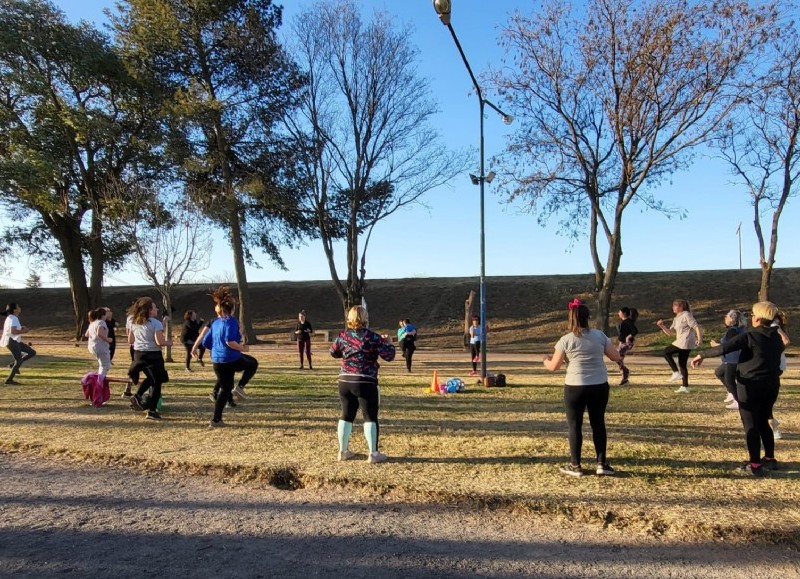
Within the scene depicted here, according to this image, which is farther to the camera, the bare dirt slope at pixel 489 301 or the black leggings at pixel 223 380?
the bare dirt slope at pixel 489 301

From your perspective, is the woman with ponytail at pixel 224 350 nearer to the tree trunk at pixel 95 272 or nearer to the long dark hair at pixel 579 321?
the long dark hair at pixel 579 321

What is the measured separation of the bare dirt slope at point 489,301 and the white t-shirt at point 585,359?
21.6 metres

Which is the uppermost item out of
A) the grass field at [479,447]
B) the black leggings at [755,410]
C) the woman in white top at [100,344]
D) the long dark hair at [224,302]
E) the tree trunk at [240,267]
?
the tree trunk at [240,267]

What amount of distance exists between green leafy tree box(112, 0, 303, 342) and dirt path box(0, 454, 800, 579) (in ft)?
67.4

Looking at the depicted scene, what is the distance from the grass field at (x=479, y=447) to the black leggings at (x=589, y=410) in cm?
25

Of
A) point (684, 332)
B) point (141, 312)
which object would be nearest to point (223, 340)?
point (141, 312)

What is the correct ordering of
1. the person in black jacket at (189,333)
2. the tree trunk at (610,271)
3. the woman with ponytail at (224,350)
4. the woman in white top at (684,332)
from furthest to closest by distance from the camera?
the tree trunk at (610,271) → the person in black jacket at (189,333) → the woman in white top at (684,332) → the woman with ponytail at (224,350)

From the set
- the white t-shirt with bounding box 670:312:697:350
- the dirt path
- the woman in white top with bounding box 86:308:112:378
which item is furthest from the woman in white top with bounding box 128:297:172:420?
the white t-shirt with bounding box 670:312:697:350

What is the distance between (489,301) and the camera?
36.3m

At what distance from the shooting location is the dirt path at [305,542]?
366cm

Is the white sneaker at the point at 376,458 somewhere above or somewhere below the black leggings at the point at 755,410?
below

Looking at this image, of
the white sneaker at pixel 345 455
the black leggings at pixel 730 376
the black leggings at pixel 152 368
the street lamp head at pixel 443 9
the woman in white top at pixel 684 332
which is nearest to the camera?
the white sneaker at pixel 345 455

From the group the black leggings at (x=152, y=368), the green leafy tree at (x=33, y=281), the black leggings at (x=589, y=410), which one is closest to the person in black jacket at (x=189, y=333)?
the black leggings at (x=152, y=368)

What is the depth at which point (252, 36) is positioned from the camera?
25.7 meters
